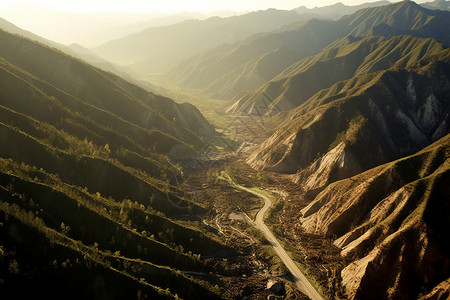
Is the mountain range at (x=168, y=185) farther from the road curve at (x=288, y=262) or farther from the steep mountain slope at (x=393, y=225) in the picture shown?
the road curve at (x=288, y=262)

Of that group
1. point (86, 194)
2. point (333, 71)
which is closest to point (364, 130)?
point (86, 194)

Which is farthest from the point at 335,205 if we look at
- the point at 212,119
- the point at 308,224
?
the point at 212,119

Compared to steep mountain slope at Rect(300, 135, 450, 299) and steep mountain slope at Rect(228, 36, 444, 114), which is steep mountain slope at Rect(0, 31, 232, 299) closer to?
steep mountain slope at Rect(300, 135, 450, 299)

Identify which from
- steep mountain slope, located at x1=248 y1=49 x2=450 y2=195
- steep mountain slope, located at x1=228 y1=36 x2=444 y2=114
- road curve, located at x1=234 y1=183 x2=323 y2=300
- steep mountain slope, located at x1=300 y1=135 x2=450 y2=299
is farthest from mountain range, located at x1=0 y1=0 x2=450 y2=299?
steep mountain slope, located at x1=228 y1=36 x2=444 y2=114

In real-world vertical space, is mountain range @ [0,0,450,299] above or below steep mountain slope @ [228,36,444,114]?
below

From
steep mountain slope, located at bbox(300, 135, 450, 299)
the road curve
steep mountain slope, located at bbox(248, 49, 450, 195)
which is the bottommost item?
the road curve
